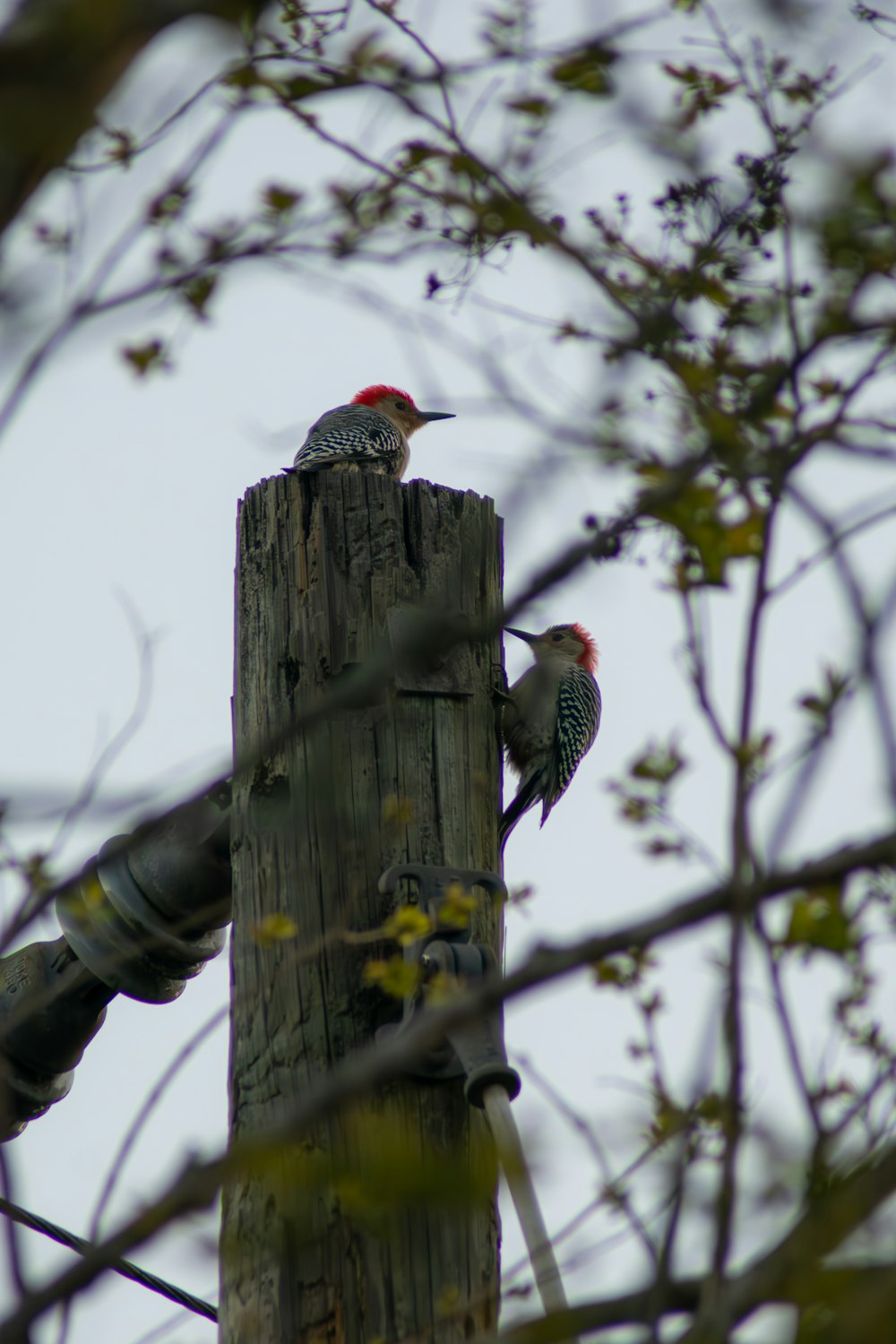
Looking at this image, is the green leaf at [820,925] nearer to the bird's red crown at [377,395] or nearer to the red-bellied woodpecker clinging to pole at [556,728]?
the red-bellied woodpecker clinging to pole at [556,728]

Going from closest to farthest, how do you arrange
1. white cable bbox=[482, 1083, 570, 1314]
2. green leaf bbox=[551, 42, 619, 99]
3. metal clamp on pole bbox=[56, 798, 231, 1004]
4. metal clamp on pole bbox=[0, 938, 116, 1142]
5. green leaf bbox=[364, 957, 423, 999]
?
white cable bbox=[482, 1083, 570, 1314] → green leaf bbox=[551, 42, 619, 99] → green leaf bbox=[364, 957, 423, 999] → metal clamp on pole bbox=[56, 798, 231, 1004] → metal clamp on pole bbox=[0, 938, 116, 1142]

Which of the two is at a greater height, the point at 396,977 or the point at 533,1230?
the point at 396,977

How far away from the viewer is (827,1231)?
4.54ft

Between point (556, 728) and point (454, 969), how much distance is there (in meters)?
3.45

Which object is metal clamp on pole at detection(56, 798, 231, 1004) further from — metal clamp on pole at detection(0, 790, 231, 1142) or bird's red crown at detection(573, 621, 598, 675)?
bird's red crown at detection(573, 621, 598, 675)

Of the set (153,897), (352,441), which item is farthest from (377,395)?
(153,897)

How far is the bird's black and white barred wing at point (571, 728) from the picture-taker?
20.8ft

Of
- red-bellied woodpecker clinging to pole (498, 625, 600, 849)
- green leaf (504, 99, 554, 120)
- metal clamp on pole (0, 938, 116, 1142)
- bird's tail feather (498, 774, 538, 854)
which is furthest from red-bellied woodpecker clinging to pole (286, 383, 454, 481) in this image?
green leaf (504, 99, 554, 120)

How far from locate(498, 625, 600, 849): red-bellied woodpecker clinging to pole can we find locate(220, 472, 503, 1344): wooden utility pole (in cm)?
114

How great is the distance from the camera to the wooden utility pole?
271 cm

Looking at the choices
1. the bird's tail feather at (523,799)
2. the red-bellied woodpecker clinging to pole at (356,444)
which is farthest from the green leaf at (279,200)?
the red-bellied woodpecker clinging to pole at (356,444)

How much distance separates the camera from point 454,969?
2.89 metres

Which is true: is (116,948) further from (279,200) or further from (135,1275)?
(279,200)

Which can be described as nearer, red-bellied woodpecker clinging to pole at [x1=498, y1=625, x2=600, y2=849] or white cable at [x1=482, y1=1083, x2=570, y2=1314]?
white cable at [x1=482, y1=1083, x2=570, y2=1314]
